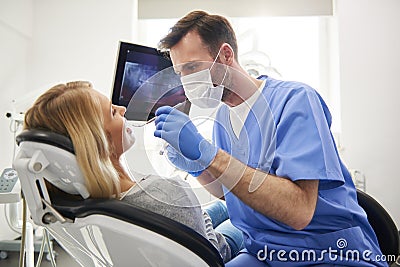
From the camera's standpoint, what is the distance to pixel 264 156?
0.97 metres

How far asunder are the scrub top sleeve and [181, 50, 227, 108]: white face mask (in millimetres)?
187

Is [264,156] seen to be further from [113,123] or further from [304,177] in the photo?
[113,123]

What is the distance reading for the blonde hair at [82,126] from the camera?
0.75m

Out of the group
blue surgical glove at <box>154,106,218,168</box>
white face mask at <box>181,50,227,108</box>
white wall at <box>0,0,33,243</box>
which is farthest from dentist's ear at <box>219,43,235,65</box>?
white wall at <box>0,0,33,243</box>

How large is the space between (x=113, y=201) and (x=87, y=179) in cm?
7

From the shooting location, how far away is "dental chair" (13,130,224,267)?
0.69 metres

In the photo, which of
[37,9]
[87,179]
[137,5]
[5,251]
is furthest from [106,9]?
[87,179]

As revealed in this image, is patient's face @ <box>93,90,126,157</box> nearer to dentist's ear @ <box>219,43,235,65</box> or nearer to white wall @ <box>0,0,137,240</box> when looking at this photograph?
dentist's ear @ <box>219,43,235,65</box>

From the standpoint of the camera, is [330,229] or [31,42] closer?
[330,229]

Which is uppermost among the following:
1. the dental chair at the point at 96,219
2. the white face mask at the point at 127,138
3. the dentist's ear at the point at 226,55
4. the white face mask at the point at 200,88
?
the dentist's ear at the point at 226,55

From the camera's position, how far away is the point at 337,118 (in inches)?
107

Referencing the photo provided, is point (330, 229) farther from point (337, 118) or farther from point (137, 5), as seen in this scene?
point (137, 5)

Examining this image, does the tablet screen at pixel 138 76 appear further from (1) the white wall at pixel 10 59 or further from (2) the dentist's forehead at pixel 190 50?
(1) the white wall at pixel 10 59

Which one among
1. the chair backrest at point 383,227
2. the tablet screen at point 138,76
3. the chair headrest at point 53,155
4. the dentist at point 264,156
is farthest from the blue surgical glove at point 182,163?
the chair backrest at point 383,227
